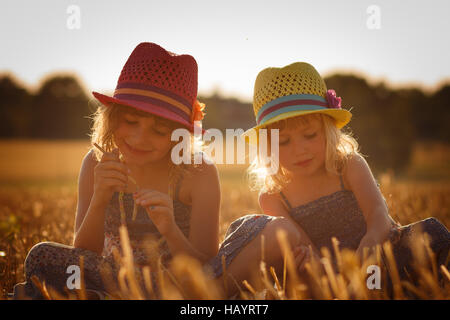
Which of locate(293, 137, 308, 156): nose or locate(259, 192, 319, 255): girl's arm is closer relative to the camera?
locate(293, 137, 308, 156): nose

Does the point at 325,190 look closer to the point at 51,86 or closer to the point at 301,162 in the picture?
the point at 301,162

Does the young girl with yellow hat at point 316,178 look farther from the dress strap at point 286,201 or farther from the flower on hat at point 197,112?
the flower on hat at point 197,112

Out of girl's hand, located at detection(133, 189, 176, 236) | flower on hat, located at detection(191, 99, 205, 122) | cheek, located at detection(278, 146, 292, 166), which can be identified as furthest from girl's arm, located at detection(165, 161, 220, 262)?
cheek, located at detection(278, 146, 292, 166)

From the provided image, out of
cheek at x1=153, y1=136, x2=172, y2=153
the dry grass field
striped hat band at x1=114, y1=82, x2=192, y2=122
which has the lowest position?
the dry grass field

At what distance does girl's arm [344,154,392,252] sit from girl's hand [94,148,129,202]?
1406mm

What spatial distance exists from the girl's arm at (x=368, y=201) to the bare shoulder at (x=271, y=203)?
50cm

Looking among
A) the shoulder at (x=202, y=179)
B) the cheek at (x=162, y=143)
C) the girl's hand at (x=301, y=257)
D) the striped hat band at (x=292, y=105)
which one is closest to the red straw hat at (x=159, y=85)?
the cheek at (x=162, y=143)

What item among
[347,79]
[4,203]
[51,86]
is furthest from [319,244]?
[51,86]

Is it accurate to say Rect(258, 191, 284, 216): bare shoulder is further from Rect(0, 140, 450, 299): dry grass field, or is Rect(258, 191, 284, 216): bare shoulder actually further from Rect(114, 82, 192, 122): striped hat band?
Rect(114, 82, 192, 122): striped hat band

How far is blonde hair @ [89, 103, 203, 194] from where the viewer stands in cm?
244

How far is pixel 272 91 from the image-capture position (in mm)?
2717

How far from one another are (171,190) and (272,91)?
0.95 meters

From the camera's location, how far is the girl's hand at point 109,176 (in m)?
2.23

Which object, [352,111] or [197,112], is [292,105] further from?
[352,111]
